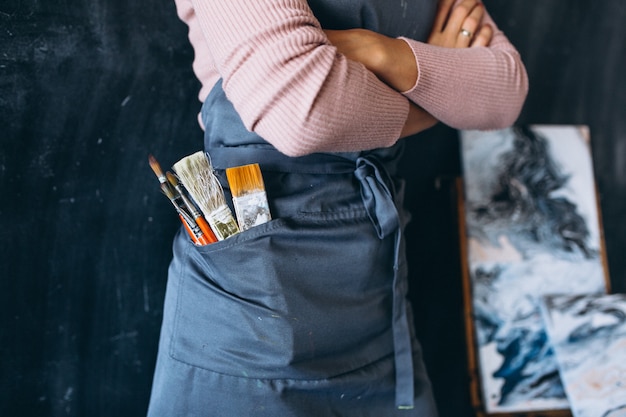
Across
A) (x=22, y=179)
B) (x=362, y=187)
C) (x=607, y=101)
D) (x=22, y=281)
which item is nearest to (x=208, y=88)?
(x=362, y=187)

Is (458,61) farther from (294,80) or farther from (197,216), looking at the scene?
(197,216)

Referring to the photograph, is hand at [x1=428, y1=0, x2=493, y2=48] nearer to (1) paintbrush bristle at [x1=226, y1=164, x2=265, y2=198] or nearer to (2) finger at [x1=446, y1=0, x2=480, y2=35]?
(2) finger at [x1=446, y1=0, x2=480, y2=35]

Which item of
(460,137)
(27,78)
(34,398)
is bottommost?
(34,398)

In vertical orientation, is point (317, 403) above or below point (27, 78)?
below

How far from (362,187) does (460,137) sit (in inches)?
23.5

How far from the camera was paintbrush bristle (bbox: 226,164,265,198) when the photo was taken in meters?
0.77

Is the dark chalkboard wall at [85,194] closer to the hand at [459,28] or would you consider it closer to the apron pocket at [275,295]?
the apron pocket at [275,295]

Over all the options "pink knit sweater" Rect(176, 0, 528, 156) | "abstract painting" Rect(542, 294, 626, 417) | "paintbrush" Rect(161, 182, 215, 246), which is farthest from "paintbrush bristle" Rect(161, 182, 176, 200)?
"abstract painting" Rect(542, 294, 626, 417)

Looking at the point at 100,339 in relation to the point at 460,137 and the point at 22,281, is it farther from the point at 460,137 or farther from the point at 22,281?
the point at 460,137

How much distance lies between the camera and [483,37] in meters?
0.92

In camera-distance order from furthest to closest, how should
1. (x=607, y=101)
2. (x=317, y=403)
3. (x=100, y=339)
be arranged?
(x=607, y=101), (x=100, y=339), (x=317, y=403)

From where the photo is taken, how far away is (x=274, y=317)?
80 cm

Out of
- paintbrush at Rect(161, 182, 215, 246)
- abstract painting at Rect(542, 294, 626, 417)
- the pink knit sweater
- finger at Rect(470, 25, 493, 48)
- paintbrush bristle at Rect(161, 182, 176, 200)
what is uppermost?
finger at Rect(470, 25, 493, 48)

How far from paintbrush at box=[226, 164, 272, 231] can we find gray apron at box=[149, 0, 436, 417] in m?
0.02
